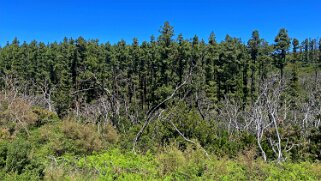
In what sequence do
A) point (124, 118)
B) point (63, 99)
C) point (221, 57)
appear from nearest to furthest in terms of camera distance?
point (124, 118) < point (63, 99) < point (221, 57)

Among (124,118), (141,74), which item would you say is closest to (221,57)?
(141,74)

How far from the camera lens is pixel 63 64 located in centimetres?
5512

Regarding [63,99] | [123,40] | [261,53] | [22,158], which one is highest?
[123,40]

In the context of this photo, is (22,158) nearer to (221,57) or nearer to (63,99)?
(63,99)

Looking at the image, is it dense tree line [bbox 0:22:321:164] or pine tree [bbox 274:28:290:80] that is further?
pine tree [bbox 274:28:290:80]

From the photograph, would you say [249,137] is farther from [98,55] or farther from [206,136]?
[98,55]

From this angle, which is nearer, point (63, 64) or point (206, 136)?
point (206, 136)

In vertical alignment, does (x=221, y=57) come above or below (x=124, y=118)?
above

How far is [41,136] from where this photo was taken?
50.7 ft

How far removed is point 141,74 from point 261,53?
65.3 feet

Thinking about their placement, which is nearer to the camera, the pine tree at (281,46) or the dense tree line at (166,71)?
the dense tree line at (166,71)

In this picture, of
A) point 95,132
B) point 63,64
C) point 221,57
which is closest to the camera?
point 95,132

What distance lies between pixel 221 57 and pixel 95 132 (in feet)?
115

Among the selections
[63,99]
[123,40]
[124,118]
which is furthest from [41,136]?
[123,40]
